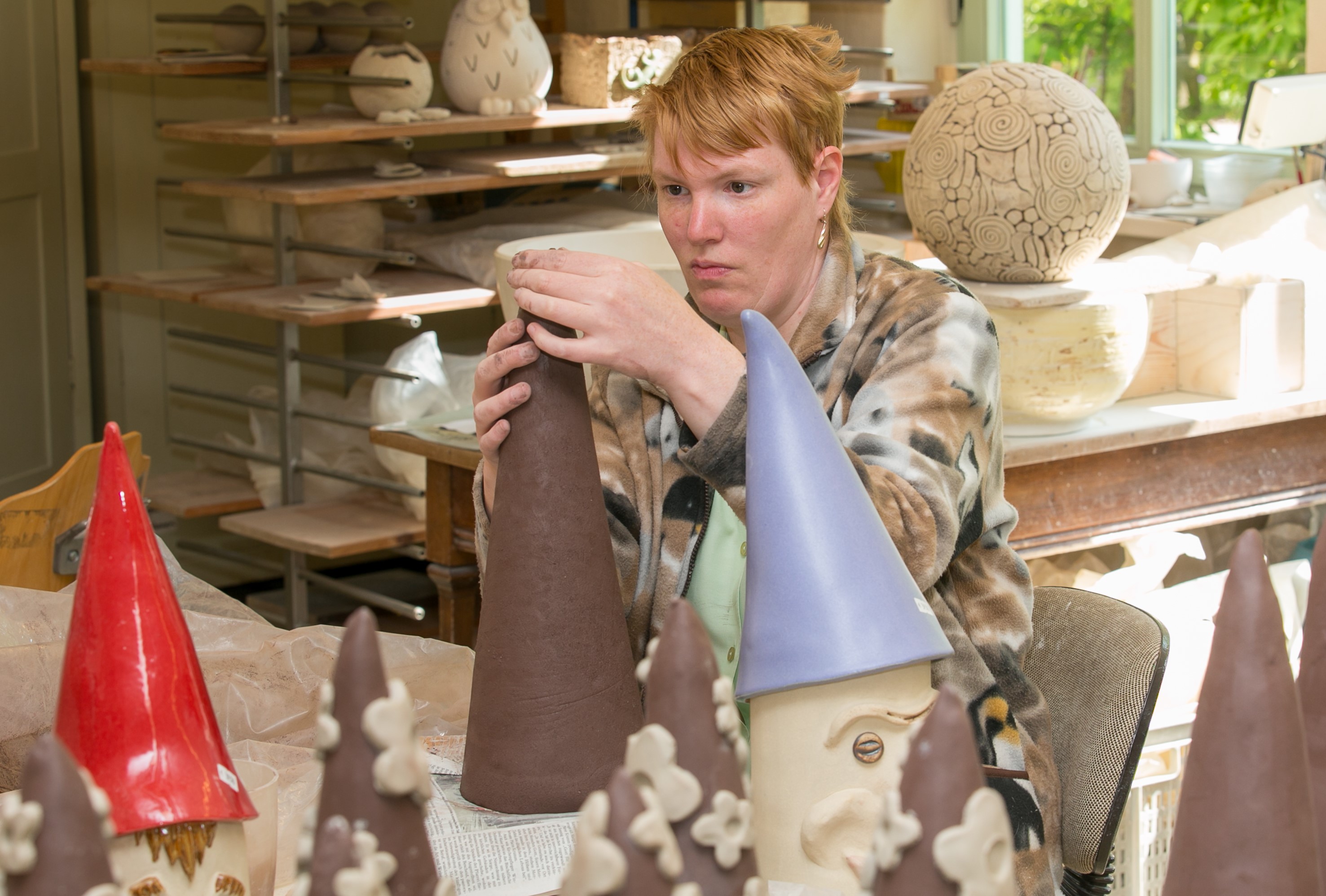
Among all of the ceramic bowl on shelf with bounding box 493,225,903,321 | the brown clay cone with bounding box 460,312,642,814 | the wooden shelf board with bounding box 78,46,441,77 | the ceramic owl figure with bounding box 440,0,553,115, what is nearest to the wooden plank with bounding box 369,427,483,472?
the ceramic bowl on shelf with bounding box 493,225,903,321

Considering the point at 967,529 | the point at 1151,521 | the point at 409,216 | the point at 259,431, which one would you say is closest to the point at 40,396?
the point at 259,431

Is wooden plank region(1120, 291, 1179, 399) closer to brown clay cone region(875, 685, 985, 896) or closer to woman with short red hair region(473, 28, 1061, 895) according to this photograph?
woman with short red hair region(473, 28, 1061, 895)

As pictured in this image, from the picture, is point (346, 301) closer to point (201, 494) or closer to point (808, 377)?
point (201, 494)

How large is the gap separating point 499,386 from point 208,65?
2245mm

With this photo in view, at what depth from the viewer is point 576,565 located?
91cm

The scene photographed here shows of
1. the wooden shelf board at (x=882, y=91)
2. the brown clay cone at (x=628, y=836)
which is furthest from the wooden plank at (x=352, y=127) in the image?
the brown clay cone at (x=628, y=836)

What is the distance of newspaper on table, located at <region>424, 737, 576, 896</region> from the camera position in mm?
812

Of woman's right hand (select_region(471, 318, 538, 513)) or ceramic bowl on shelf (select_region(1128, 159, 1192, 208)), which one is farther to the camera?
ceramic bowl on shelf (select_region(1128, 159, 1192, 208))

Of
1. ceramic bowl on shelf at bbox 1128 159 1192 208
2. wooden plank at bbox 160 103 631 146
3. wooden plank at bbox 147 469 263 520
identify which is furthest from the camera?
ceramic bowl on shelf at bbox 1128 159 1192 208

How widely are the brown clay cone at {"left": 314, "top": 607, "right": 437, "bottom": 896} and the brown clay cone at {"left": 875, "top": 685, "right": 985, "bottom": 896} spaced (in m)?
0.20

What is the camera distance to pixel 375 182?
2877mm

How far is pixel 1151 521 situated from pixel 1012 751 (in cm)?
102

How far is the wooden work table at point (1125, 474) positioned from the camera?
1977 mm

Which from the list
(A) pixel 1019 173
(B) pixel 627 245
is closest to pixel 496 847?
(A) pixel 1019 173
